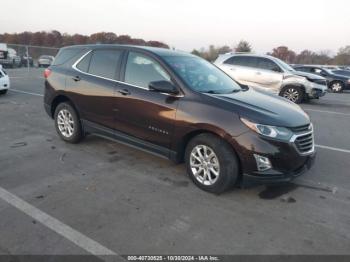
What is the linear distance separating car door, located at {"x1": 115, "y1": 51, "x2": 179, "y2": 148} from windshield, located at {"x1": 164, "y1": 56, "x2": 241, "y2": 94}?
24 cm

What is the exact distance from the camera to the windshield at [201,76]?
176 inches

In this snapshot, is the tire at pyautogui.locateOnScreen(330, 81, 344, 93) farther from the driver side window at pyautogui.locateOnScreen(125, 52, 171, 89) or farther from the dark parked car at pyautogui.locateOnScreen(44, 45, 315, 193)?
the driver side window at pyautogui.locateOnScreen(125, 52, 171, 89)

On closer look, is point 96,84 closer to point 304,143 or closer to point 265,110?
point 265,110

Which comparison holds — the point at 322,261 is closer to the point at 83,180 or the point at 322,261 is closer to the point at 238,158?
the point at 238,158

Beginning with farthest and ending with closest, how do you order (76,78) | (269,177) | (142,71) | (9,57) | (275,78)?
1. (9,57)
2. (275,78)
3. (76,78)
4. (142,71)
5. (269,177)

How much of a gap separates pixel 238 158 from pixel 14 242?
2493mm

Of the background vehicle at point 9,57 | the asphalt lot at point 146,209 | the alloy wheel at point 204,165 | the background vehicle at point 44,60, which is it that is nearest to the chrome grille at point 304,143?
the asphalt lot at point 146,209

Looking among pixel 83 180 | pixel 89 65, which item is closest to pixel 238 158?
pixel 83 180

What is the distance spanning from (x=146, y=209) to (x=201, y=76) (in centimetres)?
215

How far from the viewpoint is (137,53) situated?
4.90 metres

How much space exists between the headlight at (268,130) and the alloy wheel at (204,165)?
56 centimetres

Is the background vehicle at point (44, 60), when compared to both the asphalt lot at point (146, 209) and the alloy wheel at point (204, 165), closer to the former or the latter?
the asphalt lot at point (146, 209)

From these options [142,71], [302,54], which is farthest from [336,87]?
[302,54]

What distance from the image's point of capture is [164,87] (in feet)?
13.9
